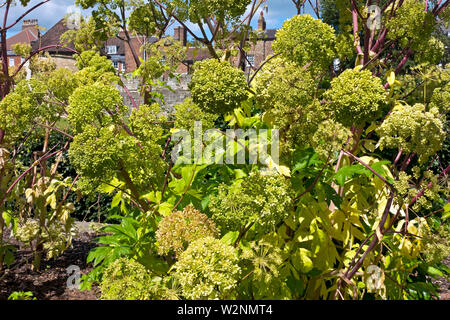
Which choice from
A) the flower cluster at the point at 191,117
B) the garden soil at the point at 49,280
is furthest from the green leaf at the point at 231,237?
the garden soil at the point at 49,280

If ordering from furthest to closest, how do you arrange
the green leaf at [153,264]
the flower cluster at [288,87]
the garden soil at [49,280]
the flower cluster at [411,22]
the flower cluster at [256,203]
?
1. the garden soil at [49,280]
2. the flower cluster at [411,22]
3. the green leaf at [153,264]
4. the flower cluster at [288,87]
5. the flower cluster at [256,203]

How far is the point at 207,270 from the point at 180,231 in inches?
10.4

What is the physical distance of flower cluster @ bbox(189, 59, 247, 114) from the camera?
176 cm

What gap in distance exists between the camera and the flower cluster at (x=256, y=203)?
1.60m

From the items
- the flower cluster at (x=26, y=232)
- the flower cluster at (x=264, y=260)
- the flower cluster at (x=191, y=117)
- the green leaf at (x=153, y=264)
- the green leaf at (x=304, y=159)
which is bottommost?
the flower cluster at (x=26, y=232)

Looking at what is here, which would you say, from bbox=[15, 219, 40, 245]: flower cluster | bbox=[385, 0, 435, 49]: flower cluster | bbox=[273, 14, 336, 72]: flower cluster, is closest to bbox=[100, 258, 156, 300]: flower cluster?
bbox=[273, 14, 336, 72]: flower cluster

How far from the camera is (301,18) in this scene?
193 cm

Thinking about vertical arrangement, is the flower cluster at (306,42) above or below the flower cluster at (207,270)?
above

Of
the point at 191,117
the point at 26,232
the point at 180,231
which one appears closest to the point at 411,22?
the point at 191,117

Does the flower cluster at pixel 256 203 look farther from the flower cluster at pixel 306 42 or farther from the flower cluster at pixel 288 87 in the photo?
the flower cluster at pixel 306 42

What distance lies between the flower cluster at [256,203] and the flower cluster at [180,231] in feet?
0.21

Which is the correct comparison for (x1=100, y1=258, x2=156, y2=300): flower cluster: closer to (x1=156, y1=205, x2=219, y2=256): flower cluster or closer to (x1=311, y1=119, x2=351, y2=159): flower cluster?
(x1=156, y1=205, x2=219, y2=256): flower cluster

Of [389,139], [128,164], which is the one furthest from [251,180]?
[389,139]

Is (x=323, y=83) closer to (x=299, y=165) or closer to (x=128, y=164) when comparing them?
(x=299, y=165)
